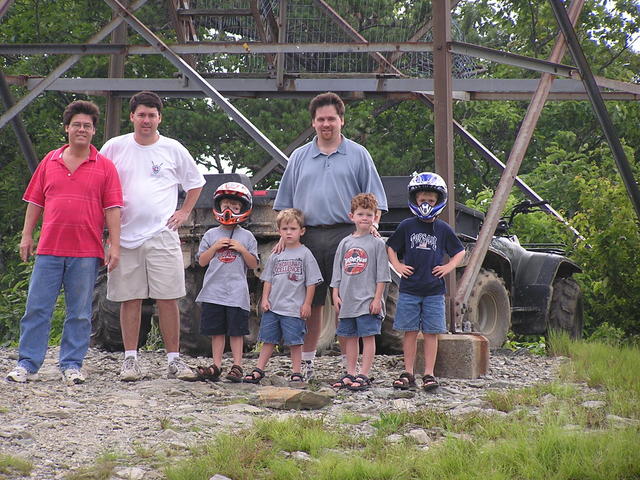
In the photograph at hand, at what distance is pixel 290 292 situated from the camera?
25.8 ft

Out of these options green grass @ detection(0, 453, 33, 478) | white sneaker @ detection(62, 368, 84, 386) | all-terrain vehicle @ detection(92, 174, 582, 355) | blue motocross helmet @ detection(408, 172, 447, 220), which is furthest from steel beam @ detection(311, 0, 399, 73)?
green grass @ detection(0, 453, 33, 478)

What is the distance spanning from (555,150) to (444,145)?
13.2 meters

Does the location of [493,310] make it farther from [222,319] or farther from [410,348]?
[222,319]

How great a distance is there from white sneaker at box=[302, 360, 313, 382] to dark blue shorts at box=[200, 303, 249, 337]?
472 mm

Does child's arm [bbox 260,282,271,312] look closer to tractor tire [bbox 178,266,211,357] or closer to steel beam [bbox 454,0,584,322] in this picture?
steel beam [bbox 454,0,584,322]

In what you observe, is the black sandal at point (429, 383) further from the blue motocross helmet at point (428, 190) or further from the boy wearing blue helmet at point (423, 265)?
the blue motocross helmet at point (428, 190)

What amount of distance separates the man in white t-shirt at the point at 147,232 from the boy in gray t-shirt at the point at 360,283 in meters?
1.11

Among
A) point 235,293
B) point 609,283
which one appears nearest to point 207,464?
point 235,293

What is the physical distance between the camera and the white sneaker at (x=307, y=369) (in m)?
7.98

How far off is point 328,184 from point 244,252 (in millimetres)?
782

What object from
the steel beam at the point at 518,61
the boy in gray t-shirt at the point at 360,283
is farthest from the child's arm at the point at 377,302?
the steel beam at the point at 518,61

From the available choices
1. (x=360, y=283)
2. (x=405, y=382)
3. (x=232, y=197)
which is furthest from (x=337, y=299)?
(x=232, y=197)

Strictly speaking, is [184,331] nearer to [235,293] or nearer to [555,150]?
[235,293]

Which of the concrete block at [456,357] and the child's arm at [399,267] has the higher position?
the child's arm at [399,267]
